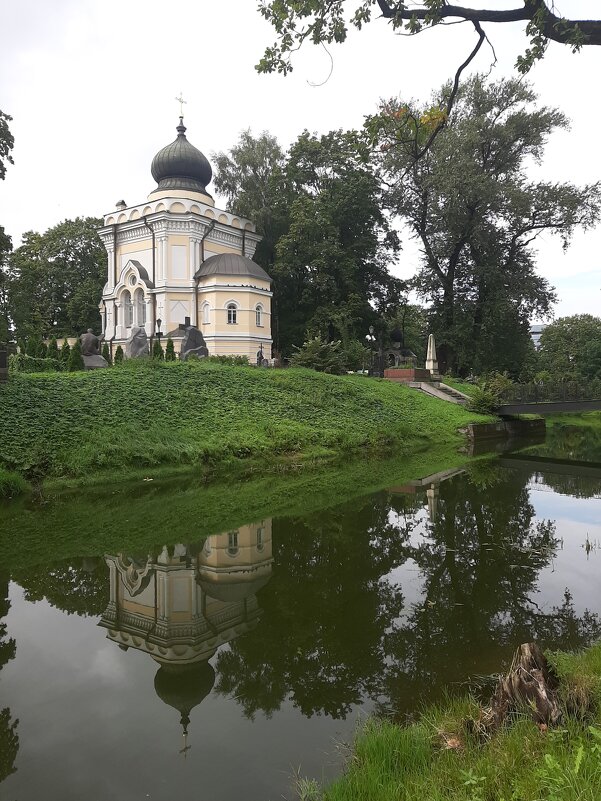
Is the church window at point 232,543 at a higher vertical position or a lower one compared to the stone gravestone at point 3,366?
lower

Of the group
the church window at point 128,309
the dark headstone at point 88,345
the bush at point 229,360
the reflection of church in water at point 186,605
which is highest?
the church window at point 128,309

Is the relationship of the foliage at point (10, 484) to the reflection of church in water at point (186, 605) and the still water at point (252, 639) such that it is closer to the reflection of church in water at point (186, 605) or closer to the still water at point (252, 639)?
the still water at point (252, 639)

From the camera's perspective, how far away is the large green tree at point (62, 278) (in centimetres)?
3878

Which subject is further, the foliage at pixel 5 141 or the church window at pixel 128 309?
the church window at pixel 128 309

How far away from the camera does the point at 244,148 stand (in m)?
37.1

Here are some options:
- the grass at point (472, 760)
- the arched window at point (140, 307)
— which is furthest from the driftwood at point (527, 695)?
the arched window at point (140, 307)

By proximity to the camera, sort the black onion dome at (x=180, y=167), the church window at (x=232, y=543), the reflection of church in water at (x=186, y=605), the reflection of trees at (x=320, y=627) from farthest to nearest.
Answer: the black onion dome at (x=180, y=167), the church window at (x=232, y=543), the reflection of church in water at (x=186, y=605), the reflection of trees at (x=320, y=627)

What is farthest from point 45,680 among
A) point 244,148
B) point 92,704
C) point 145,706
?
point 244,148

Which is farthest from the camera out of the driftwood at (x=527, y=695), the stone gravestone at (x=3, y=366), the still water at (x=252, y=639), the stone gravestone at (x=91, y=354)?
the stone gravestone at (x=91, y=354)

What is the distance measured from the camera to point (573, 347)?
5125 centimetres

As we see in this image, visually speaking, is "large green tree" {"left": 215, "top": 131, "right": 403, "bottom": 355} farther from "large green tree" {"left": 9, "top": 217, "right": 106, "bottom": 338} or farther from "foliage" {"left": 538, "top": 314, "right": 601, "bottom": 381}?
"foliage" {"left": 538, "top": 314, "right": 601, "bottom": 381}

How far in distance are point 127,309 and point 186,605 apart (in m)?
29.1

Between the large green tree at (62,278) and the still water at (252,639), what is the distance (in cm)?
3411

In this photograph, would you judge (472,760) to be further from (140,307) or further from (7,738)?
(140,307)
